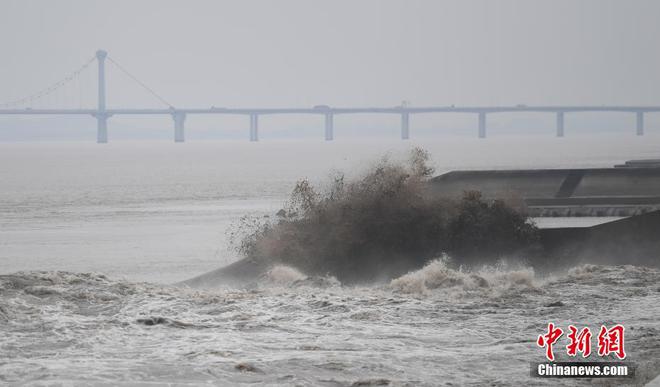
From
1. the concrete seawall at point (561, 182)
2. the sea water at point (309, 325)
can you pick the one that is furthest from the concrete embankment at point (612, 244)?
the concrete seawall at point (561, 182)

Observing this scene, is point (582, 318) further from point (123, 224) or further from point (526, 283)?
point (123, 224)

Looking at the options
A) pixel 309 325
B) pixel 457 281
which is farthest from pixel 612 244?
pixel 309 325

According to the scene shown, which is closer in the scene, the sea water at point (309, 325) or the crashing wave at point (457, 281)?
the sea water at point (309, 325)

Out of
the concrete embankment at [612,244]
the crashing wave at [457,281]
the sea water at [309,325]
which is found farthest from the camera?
the concrete embankment at [612,244]

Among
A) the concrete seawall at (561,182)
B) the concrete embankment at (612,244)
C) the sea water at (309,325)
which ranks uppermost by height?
the concrete seawall at (561,182)

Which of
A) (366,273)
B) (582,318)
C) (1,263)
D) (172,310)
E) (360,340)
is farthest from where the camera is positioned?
(1,263)

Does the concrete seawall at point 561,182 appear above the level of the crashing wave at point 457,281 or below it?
above

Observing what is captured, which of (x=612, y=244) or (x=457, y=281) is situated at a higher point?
(x=612, y=244)

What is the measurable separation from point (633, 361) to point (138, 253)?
2404cm

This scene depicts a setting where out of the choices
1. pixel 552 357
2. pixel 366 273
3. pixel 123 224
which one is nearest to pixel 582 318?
pixel 552 357

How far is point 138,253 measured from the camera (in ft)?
123

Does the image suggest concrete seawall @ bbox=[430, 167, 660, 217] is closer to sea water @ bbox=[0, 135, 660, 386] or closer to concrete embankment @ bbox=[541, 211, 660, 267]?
concrete embankment @ bbox=[541, 211, 660, 267]

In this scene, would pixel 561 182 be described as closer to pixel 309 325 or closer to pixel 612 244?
pixel 612 244

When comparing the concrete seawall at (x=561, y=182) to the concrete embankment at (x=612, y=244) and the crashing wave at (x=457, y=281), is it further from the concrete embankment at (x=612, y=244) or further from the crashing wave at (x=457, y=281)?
the crashing wave at (x=457, y=281)
